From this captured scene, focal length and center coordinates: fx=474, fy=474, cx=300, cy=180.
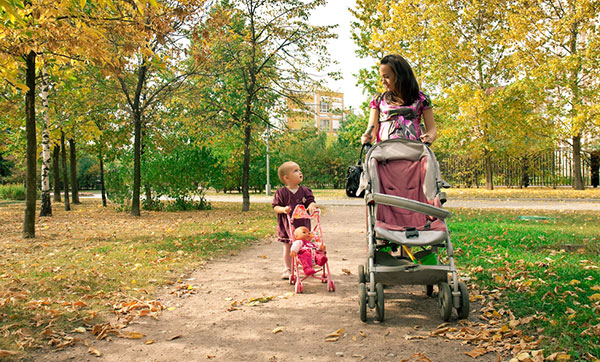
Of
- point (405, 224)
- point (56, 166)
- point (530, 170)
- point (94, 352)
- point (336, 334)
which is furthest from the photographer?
point (530, 170)

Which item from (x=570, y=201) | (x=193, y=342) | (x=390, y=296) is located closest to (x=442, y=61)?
(x=570, y=201)

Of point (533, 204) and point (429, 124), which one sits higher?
point (429, 124)

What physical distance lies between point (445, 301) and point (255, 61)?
1250 cm

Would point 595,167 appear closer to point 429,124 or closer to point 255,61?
point 255,61

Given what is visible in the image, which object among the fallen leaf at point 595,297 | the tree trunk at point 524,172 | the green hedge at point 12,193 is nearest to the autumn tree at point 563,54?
the tree trunk at point 524,172

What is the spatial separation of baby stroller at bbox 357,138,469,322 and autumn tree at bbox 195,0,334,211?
10.7 metres

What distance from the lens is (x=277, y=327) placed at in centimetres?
403

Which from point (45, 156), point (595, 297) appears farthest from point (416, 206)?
point (45, 156)

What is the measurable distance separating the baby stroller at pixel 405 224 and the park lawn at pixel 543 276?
0.64 metres

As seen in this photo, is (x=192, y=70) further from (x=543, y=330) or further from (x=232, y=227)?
(x=543, y=330)

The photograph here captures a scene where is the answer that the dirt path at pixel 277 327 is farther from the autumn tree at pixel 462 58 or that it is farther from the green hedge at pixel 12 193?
the green hedge at pixel 12 193

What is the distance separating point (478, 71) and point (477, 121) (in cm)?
379

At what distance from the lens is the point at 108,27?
8.89 meters

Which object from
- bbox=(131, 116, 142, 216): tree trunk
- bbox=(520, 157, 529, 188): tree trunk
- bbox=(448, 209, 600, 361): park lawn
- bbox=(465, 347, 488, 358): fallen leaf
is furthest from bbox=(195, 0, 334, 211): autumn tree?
bbox=(520, 157, 529, 188): tree trunk
